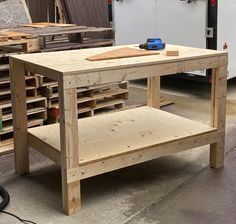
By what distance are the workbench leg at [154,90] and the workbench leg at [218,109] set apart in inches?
26.4

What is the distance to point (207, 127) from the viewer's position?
12.4 feet

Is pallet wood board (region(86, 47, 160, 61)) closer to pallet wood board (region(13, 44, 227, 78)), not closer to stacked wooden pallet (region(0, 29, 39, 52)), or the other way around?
pallet wood board (region(13, 44, 227, 78))

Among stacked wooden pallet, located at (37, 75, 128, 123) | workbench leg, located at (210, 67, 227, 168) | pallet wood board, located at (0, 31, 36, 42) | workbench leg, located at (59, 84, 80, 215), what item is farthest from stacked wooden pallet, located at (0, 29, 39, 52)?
workbench leg, located at (210, 67, 227, 168)

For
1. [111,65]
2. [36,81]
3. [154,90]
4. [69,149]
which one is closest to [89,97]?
[36,81]

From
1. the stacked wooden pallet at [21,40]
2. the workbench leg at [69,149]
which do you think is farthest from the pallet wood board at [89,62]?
the stacked wooden pallet at [21,40]

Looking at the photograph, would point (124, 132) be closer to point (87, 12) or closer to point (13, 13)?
point (13, 13)

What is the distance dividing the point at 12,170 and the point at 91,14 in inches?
130

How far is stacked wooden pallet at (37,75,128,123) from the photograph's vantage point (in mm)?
4625

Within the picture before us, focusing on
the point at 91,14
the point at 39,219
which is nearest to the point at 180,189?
the point at 39,219

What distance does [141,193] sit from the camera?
340cm

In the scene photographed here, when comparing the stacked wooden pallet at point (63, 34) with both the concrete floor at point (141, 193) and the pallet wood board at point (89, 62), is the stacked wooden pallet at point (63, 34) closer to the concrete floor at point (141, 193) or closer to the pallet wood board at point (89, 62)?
the pallet wood board at point (89, 62)

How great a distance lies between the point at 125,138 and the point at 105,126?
13.5 inches

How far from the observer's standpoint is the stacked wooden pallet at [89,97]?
4625 mm

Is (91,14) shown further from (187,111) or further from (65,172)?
(65,172)
